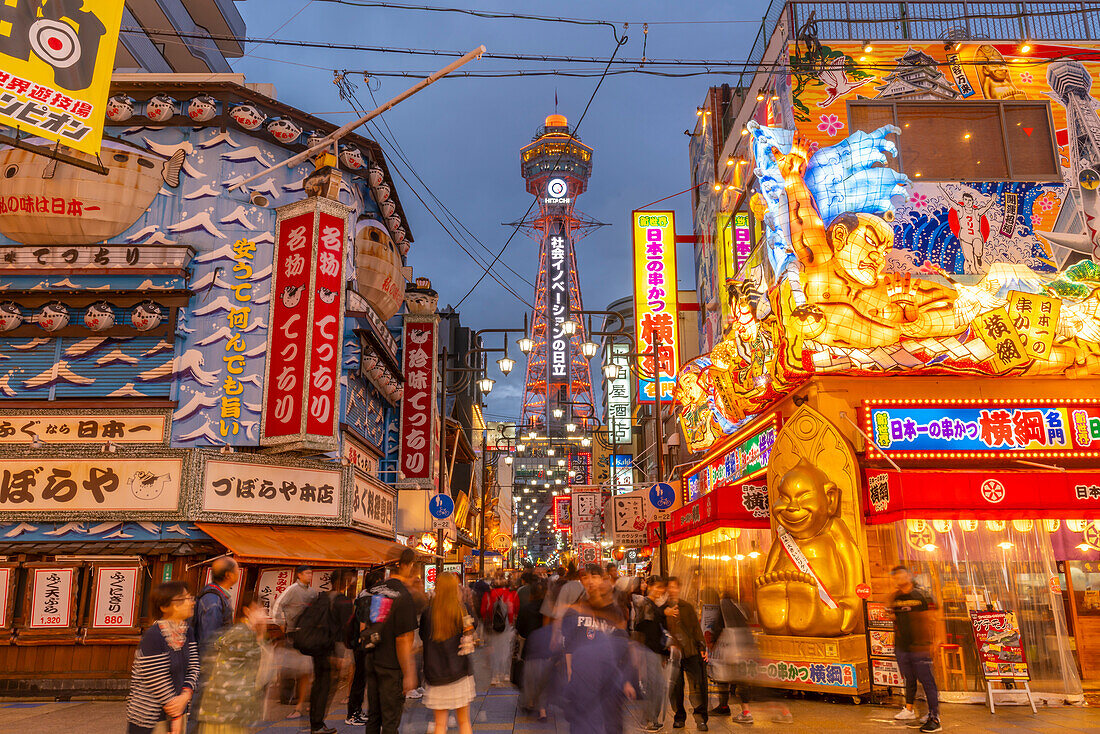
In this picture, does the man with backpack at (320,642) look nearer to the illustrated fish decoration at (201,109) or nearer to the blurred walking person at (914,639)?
the blurred walking person at (914,639)

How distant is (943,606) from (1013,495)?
210 centimetres

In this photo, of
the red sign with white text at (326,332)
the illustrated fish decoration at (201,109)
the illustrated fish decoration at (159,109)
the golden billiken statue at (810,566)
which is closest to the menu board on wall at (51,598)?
the red sign with white text at (326,332)

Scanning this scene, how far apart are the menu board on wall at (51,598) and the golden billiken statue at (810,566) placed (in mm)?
11989

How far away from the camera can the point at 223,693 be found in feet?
20.4

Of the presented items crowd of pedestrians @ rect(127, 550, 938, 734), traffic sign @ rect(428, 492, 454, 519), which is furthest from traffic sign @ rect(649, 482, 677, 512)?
traffic sign @ rect(428, 492, 454, 519)

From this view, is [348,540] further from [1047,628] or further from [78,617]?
[1047,628]

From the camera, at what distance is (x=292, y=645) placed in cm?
1165

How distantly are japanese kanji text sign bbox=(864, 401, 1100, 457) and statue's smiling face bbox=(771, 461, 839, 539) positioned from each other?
119 cm

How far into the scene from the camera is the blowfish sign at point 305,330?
1603 cm

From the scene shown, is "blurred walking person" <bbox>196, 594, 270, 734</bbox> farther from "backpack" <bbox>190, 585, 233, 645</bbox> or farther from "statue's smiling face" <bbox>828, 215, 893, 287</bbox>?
"statue's smiling face" <bbox>828, 215, 893, 287</bbox>

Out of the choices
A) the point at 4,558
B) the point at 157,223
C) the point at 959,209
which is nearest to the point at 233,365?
the point at 157,223

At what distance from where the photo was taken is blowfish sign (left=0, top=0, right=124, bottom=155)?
10.2 metres

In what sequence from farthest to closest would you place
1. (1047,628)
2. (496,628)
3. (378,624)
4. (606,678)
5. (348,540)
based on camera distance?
(496,628) → (348,540) → (1047,628) → (378,624) → (606,678)

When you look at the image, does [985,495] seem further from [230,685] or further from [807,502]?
[230,685]
